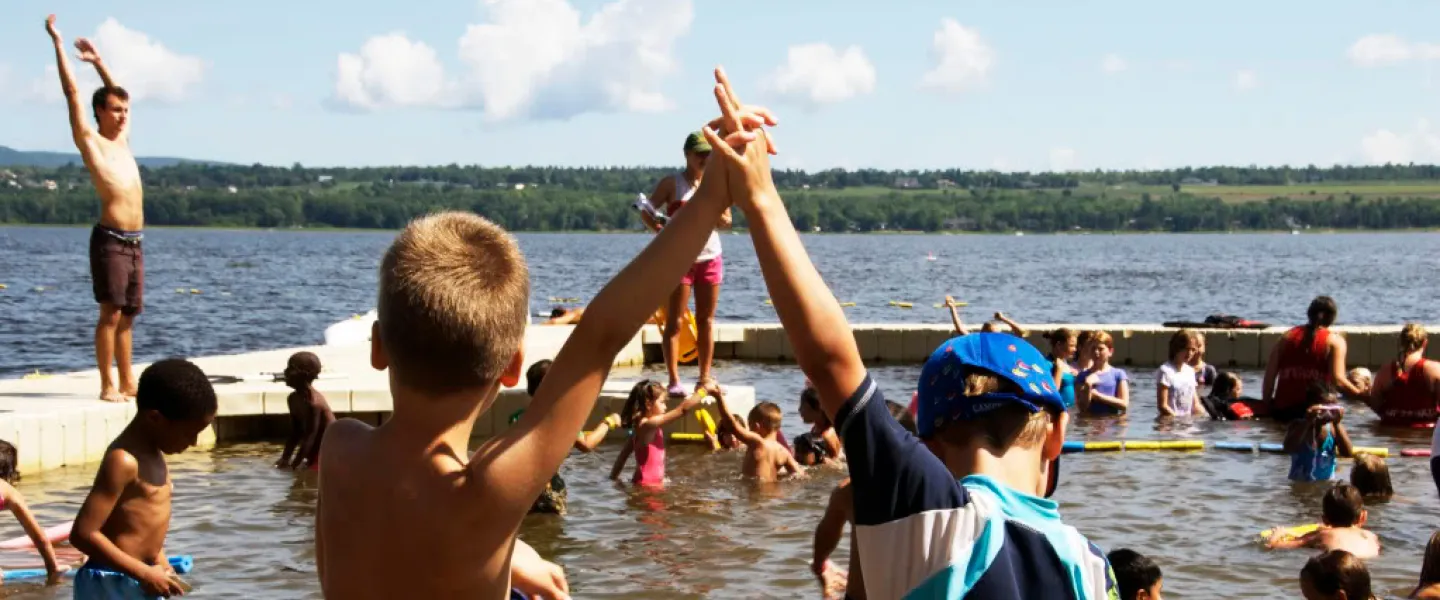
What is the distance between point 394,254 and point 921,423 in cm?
89

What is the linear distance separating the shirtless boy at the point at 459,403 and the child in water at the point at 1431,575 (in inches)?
246

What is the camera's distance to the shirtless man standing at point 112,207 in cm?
1112

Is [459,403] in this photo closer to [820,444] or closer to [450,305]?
[450,305]

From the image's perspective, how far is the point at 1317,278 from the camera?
284 feet

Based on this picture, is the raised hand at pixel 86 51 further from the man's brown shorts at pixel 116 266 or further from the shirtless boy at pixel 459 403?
the shirtless boy at pixel 459 403

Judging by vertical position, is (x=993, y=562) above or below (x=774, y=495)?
above

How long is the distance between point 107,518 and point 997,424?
11.9ft

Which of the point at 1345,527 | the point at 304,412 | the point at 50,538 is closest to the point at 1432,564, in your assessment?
A: the point at 1345,527

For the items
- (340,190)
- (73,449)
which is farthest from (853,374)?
(340,190)

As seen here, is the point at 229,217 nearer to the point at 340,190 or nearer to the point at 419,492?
the point at 340,190

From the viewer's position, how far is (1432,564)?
25.5ft

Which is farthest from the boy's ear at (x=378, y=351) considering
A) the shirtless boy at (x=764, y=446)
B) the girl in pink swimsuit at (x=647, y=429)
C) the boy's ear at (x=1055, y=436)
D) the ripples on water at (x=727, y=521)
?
the shirtless boy at (x=764, y=446)

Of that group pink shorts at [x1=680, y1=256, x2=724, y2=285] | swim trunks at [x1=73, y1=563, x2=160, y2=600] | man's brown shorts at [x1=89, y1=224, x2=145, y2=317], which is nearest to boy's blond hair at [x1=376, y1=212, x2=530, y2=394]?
swim trunks at [x1=73, y1=563, x2=160, y2=600]

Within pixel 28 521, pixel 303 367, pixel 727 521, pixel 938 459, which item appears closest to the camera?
pixel 938 459
